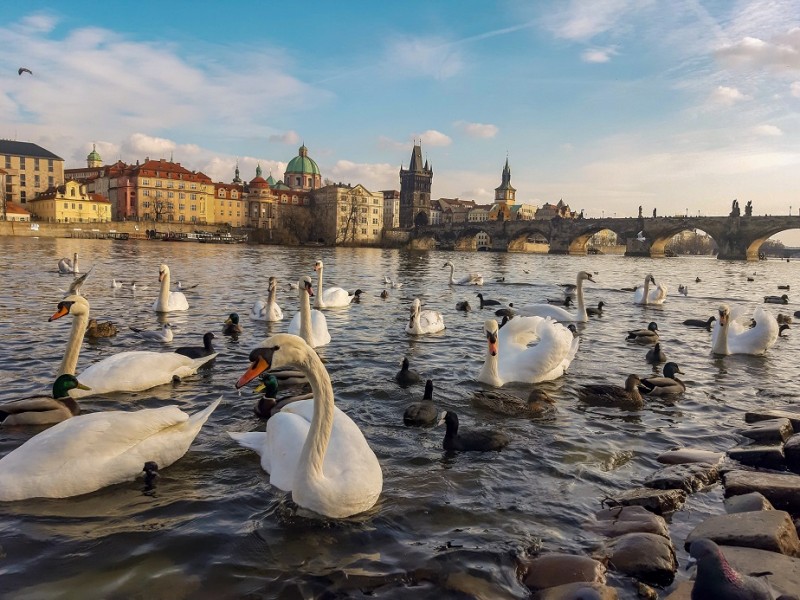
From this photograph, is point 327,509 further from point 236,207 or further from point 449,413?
point 236,207

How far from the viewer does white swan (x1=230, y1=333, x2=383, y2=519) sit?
4359 millimetres

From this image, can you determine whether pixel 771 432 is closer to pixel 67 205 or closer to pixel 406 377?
pixel 406 377

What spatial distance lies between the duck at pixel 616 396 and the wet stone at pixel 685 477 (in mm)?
2155

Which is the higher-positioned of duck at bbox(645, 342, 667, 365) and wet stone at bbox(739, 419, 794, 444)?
duck at bbox(645, 342, 667, 365)

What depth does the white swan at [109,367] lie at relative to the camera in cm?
743

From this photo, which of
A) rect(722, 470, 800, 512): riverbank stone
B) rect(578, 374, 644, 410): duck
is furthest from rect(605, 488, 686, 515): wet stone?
rect(578, 374, 644, 410): duck

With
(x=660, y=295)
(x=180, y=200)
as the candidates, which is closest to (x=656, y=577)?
(x=660, y=295)

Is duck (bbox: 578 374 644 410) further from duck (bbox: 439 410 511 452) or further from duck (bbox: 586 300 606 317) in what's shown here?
duck (bbox: 586 300 606 317)

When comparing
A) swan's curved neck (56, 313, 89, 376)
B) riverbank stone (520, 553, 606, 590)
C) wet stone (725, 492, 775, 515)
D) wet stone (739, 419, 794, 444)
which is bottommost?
riverbank stone (520, 553, 606, 590)

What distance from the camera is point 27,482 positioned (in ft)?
15.1

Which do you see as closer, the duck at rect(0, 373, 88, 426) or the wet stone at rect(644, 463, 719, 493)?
the wet stone at rect(644, 463, 719, 493)

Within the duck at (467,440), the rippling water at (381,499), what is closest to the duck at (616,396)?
the rippling water at (381,499)

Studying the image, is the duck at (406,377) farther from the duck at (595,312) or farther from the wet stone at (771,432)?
the duck at (595,312)

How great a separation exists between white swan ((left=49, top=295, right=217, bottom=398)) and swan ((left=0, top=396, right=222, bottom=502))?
261 cm
